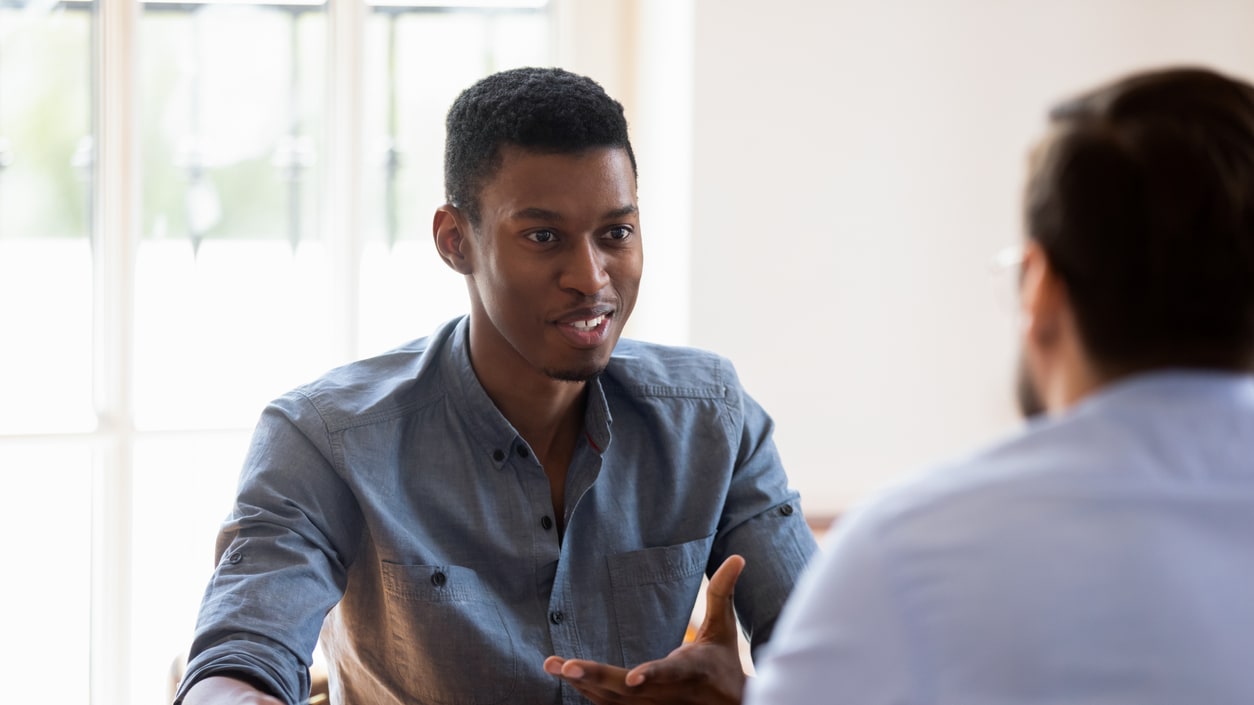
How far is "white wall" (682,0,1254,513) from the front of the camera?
8.59ft

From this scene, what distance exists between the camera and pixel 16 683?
268 cm

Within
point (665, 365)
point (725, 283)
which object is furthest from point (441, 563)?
point (725, 283)

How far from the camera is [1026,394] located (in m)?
0.87

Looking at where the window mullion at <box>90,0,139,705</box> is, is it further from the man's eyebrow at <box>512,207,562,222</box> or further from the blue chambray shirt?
the man's eyebrow at <box>512,207,562,222</box>

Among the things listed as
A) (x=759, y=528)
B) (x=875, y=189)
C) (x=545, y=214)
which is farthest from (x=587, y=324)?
(x=875, y=189)

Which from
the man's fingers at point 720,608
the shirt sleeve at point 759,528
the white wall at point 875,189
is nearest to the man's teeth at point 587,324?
the shirt sleeve at point 759,528

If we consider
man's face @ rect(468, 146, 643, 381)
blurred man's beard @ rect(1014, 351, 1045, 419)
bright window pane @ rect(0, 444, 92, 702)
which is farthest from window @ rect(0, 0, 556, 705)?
blurred man's beard @ rect(1014, 351, 1045, 419)

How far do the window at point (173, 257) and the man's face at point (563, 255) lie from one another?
1.27 meters

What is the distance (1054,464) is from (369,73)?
89.3 inches

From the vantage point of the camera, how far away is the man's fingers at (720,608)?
4.48 ft

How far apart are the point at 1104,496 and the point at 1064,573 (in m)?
0.05

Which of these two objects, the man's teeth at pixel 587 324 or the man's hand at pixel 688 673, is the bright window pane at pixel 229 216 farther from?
the man's hand at pixel 688 673

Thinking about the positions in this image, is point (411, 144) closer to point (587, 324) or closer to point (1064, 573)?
point (587, 324)

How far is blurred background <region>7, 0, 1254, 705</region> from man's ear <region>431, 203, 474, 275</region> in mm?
1012
